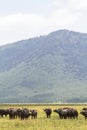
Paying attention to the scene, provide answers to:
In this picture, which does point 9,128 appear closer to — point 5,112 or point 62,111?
point 62,111

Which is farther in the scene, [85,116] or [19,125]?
[85,116]

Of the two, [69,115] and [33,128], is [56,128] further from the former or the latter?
[69,115]

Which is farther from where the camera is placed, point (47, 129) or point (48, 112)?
point (48, 112)

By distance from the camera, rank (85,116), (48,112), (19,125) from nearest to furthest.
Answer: (19,125), (85,116), (48,112)

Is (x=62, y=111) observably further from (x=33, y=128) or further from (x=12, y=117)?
(x=33, y=128)

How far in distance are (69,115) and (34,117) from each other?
543cm

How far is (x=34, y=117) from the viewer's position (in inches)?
2299

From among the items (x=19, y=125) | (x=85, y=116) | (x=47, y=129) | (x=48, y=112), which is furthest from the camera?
(x=48, y=112)

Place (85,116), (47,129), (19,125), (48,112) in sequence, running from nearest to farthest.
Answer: (47,129)
(19,125)
(85,116)
(48,112)

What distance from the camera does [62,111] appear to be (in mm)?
58344

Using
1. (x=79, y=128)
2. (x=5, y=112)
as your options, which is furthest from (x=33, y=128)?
(x=5, y=112)

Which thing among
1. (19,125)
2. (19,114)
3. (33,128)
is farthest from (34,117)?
(33,128)

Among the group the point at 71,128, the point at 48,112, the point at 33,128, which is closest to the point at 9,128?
the point at 33,128

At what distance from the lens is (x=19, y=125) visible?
44.8 metres
